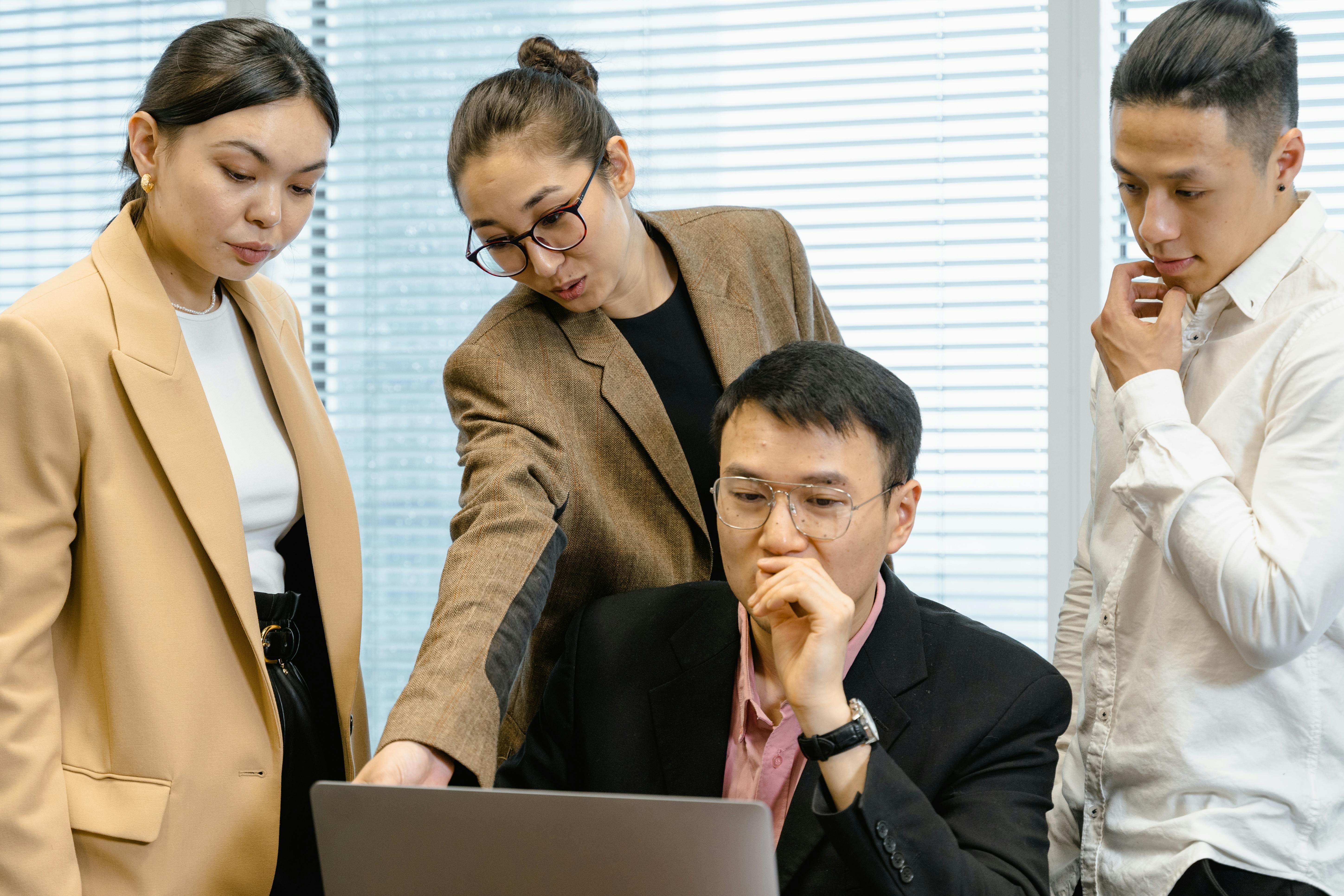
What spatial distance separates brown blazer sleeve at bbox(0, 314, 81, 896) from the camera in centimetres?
134

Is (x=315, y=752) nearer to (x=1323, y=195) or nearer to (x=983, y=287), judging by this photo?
(x=983, y=287)

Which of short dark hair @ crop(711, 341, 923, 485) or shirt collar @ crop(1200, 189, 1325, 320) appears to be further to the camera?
short dark hair @ crop(711, 341, 923, 485)

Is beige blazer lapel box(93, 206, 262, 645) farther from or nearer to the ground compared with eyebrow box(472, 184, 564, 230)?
nearer to the ground

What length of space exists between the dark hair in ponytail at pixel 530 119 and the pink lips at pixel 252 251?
29 cm

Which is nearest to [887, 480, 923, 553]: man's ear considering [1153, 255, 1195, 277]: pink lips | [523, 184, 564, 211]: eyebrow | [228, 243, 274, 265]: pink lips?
[1153, 255, 1195, 277]: pink lips

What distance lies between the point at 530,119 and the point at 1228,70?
2.90 ft

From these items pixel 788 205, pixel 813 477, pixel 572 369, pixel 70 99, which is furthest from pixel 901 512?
pixel 70 99

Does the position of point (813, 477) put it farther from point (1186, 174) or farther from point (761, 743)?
point (1186, 174)

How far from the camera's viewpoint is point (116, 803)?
1428 millimetres

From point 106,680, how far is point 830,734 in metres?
0.92

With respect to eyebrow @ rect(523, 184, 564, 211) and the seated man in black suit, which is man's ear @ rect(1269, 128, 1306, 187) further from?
eyebrow @ rect(523, 184, 564, 211)

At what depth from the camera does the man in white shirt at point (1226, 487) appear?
4.23ft

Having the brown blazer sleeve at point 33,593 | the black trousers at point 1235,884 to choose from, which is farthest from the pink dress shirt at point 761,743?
the brown blazer sleeve at point 33,593


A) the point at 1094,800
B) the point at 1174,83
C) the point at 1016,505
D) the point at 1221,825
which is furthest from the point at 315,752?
the point at 1016,505
